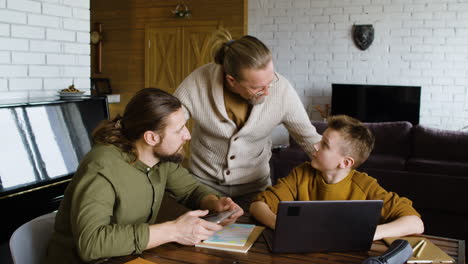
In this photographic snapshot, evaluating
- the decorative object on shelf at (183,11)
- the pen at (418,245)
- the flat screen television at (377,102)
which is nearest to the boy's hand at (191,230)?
the pen at (418,245)

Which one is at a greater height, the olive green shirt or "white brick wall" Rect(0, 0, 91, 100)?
"white brick wall" Rect(0, 0, 91, 100)

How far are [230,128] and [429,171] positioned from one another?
257cm

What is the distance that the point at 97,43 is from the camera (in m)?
8.52

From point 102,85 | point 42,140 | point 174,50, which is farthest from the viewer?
point 102,85

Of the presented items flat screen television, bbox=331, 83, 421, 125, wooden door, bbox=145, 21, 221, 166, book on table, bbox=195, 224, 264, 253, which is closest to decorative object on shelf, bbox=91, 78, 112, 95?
wooden door, bbox=145, 21, 221, 166

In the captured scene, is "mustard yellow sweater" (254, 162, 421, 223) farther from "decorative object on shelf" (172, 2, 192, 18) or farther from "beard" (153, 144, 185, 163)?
"decorative object on shelf" (172, 2, 192, 18)

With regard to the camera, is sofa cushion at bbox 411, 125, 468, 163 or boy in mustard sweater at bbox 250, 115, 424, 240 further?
sofa cushion at bbox 411, 125, 468, 163

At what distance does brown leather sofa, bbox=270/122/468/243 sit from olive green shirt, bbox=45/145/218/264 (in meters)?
2.84

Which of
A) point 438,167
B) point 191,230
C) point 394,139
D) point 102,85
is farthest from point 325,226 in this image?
point 102,85

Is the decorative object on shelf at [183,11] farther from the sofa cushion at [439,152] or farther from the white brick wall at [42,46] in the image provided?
the sofa cushion at [439,152]

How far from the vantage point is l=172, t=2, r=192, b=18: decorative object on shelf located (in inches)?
299

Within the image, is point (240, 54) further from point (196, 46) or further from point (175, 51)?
point (175, 51)

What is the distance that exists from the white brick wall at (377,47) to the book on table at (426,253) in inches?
208

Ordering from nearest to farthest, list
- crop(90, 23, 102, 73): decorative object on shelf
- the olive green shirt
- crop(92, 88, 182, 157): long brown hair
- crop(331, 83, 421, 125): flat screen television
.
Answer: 1. the olive green shirt
2. crop(92, 88, 182, 157): long brown hair
3. crop(331, 83, 421, 125): flat screen television
4. crop(90, 23, 102, 73): decorative object on shelf
